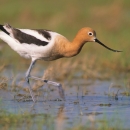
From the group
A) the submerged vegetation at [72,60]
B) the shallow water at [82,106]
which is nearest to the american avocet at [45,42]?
the shallow water at [82,106]

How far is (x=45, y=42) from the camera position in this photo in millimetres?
8672

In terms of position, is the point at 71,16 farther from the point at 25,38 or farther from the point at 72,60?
the point at 25,38

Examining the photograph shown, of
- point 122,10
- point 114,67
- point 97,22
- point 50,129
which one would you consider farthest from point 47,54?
point 122,10

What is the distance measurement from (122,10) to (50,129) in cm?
1341

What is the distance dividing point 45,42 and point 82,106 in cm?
119

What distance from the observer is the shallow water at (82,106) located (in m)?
6.94

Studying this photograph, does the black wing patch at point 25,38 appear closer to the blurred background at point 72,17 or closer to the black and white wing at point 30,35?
the black and white wing at point 30,35

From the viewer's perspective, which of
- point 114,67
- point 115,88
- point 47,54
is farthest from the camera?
point 114,67

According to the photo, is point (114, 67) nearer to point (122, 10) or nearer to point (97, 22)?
point (97, 22)

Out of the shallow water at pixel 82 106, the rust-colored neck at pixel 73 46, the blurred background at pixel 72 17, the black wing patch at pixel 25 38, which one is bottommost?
the shallow water at pixel 82 106

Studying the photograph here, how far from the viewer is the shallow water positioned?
6.94 meters

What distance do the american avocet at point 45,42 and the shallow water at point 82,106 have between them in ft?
1.11

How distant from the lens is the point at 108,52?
1255cm

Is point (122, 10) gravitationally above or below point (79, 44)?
above
